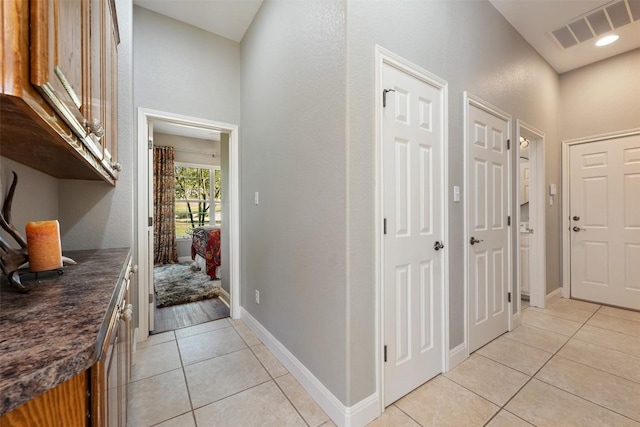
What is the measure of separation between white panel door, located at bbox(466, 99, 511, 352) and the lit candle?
97.0 inches

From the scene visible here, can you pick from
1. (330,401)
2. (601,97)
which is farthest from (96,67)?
(601,97)

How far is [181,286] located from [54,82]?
4.01m

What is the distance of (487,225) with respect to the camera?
2326 mm

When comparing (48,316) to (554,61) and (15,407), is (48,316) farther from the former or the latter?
(554,61)

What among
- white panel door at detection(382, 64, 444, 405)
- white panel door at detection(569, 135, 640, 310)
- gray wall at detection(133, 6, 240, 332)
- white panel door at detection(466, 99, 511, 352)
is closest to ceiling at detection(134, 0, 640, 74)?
gray wall at detection(133, 6, 240, 332)

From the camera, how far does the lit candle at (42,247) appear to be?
0.92 meters

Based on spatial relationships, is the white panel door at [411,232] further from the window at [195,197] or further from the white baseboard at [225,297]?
the window at [195,197]

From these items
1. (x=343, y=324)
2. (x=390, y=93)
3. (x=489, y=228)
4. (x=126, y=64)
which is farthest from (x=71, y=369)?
(x=489, y=228)

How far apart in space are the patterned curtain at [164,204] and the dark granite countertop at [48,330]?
18.0ft

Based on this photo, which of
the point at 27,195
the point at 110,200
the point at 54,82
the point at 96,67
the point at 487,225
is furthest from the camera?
the point at 487,225

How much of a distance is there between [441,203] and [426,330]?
902 mm

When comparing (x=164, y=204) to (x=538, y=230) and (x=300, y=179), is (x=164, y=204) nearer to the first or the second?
(x=300, y=179)

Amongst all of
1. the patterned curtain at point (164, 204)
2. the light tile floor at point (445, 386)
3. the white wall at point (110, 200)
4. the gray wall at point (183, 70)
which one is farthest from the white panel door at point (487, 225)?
the patterned curtain at point (164, 204)

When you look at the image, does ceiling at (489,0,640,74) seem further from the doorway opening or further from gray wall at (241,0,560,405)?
the doorway opening
